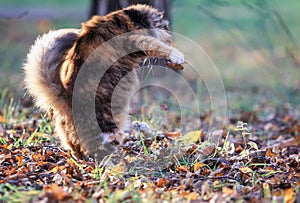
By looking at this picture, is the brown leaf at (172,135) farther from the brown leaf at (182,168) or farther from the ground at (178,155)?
the brown leaf at (182,168)

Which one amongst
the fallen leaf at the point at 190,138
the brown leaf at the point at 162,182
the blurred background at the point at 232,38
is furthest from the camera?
the blurred background at the point at 232,38

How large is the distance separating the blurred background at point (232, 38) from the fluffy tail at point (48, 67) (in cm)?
200

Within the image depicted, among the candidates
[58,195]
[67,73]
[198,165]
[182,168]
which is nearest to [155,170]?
[182,168]

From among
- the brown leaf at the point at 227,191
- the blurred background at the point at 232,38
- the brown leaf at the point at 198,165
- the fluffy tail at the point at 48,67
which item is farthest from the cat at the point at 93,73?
the blurred background at the point at 232,38

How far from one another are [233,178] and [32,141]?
206 cm

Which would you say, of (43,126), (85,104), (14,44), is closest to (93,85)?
(85,104)

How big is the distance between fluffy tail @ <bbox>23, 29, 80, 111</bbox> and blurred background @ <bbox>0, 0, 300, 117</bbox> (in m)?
2.00

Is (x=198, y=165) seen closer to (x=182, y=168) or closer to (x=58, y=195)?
(x=182, y=168)

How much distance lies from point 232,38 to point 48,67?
19.5ft

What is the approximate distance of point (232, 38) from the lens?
33.0ft

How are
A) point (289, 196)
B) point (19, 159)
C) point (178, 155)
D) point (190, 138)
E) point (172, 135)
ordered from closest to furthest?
point (289, 196), point (19, 159), point (178, 155), point (190, 138), point (172, 135)

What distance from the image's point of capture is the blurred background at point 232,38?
7.80 meters

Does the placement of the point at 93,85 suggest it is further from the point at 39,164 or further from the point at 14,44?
the point at 14,44

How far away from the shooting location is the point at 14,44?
42.4 ft
